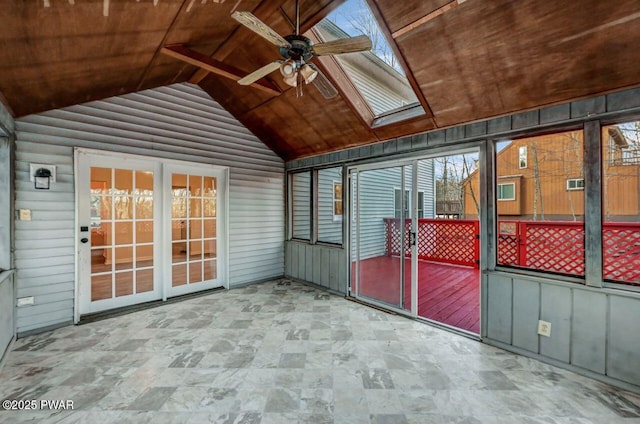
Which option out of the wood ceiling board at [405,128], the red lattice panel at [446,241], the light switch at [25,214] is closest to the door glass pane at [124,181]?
the light switch at [25,214]

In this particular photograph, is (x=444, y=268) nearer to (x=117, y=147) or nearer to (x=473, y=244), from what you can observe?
(x=473, y=244)

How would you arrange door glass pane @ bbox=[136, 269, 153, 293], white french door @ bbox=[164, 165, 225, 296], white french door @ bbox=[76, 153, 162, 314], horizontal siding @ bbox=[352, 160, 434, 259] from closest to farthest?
1. white french door @ bbox=[76, 153, 162, 314]
2. door glass pane @ bbox=[136, 269, 153, 293]
3. white french door @ bbox=[164, 165, 225, 296]
4. horizontal siding @ bbox=[352, 160, 434, 259]

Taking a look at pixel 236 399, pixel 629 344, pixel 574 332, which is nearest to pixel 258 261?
pixel 236 399

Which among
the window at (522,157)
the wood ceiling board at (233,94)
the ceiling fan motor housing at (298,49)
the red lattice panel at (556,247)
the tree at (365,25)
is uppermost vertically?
the tree at (365,25)

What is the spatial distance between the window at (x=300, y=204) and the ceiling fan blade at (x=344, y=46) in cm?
332

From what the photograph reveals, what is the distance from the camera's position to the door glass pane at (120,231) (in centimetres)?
367

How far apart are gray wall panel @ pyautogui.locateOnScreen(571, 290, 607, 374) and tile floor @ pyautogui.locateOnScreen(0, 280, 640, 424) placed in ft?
0.53

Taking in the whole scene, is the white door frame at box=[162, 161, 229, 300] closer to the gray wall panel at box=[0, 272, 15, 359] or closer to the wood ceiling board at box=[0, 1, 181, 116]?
the wood ceiling board at box=[0, 1, 181, 116]

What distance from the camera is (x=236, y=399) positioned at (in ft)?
6.82

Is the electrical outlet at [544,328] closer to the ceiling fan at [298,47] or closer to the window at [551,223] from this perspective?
the window at [551,223]

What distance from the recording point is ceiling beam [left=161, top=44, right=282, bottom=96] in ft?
9.50

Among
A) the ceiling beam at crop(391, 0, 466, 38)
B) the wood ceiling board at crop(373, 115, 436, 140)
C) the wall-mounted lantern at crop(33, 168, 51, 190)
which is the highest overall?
the ceiling beam at crop(391, 0, 466, 38)

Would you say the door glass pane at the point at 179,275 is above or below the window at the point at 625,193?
below

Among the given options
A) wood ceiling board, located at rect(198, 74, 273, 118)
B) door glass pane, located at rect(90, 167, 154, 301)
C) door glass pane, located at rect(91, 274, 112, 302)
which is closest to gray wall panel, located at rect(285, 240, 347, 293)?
door glass pane, located at rect(90, 167, 154, 301)
